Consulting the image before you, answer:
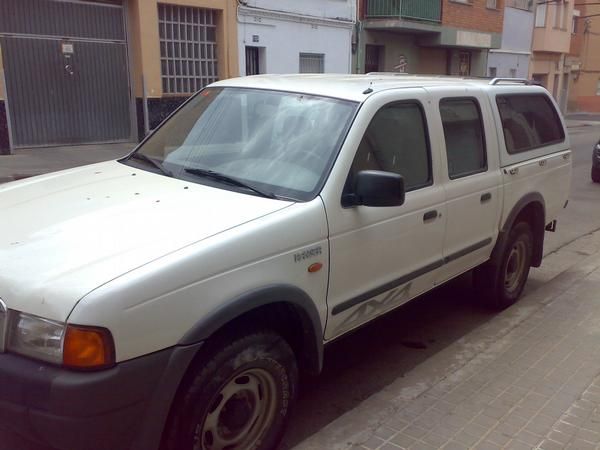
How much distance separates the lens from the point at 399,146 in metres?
3.75

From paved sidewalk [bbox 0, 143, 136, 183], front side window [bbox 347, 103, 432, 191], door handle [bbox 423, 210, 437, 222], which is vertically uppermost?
front side window [bbox 347, 103, 432, 191]

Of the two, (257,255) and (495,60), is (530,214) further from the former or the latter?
(495,60)

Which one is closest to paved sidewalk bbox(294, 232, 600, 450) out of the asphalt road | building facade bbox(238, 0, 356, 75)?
the asphalt road

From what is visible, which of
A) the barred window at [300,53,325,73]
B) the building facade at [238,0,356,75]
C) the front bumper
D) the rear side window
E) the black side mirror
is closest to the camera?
the front bumper

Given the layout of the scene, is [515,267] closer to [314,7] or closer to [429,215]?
[429,215]

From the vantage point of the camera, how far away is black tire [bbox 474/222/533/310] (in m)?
4.98

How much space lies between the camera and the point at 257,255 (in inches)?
107

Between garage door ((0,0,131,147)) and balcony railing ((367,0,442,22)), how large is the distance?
9265 mm

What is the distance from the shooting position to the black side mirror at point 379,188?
310cm

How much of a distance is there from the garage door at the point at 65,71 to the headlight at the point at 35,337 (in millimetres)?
11204

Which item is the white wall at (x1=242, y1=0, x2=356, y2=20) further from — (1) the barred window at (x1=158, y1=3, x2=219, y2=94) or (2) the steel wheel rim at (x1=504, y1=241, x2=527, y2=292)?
(2) the steel wheel rim at (x1=504, y1=241, x2=527, y2=292)

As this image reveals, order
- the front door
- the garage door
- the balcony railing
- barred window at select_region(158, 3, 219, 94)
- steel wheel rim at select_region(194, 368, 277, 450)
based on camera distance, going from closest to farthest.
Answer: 1. steel wheel rim at select_region(194, 368, 277, 450)
2. the front door
3. the garage door
4. barred window at select_region(158, 3, 219, 94)
5. the balcony railing

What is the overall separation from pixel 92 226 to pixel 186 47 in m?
12.9

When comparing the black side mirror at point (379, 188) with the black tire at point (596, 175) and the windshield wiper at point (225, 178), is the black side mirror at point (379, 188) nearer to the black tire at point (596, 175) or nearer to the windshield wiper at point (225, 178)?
the windshield wiper at point (225, 178)
